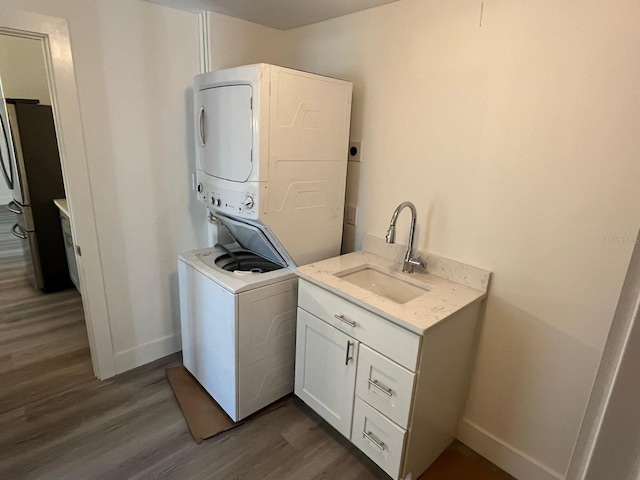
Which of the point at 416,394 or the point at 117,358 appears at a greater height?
the point at 416,394

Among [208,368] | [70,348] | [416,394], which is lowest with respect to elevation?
[70,348]

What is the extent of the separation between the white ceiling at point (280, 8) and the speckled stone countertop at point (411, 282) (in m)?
1.25

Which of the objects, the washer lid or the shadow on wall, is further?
the washer lid

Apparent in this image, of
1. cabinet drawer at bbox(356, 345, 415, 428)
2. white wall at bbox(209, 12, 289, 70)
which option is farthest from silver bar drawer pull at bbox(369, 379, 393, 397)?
white wall at bbox(209, 12, 289, 70)

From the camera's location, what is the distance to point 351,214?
2240 millimetres

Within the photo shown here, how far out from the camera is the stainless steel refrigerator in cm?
290

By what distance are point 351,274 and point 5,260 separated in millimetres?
4171

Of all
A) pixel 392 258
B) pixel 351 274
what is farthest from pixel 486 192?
pixel 351 274

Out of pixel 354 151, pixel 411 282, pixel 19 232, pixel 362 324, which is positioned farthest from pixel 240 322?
pixel 19 232

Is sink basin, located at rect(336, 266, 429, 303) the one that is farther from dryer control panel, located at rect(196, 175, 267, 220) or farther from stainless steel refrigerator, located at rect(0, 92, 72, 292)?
stainless steel refrigerator, located at rect(0, 92, 72, 292)

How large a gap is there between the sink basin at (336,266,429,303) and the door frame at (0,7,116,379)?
1398mm

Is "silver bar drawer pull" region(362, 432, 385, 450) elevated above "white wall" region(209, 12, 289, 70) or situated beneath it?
situated beneath

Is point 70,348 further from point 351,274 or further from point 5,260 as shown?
point 5,260

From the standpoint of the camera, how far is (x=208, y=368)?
202 centimetres
